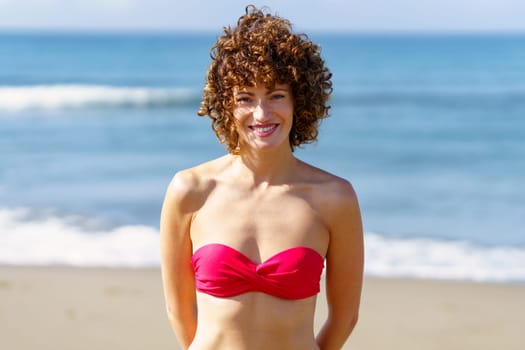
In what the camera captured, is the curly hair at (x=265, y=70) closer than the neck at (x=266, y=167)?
Yes

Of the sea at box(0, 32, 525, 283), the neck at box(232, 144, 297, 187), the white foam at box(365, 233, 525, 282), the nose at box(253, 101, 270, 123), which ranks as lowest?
the sea at box(0, 32, 525, 283)

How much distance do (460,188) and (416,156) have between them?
135 inches

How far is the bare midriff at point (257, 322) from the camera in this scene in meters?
2.68

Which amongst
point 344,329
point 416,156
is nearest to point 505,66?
point 416,156

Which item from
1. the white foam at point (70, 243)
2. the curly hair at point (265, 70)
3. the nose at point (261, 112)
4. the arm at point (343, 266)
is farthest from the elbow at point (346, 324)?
the white foam at point (70, 243)

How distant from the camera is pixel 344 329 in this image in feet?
9.52

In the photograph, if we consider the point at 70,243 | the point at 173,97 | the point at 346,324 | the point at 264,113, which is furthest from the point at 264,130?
the point at 173,97

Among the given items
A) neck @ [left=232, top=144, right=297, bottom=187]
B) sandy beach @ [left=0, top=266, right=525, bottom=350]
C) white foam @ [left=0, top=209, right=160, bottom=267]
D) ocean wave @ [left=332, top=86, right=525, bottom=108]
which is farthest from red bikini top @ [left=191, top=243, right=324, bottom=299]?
ocean wave @ [left=332, top=86, right=525, bottom=108]

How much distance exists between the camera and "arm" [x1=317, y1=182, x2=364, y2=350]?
2758 millimetres

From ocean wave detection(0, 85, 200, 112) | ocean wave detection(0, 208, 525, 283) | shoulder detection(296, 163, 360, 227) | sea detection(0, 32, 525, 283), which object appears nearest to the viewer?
shoulder detection(296, 163, 360, 227)

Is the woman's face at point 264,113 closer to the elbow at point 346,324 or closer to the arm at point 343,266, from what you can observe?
the arm at point 343,266

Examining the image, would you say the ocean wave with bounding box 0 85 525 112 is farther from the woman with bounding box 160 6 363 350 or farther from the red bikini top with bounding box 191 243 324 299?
the red bikini top with bounding box 191 243 324 299

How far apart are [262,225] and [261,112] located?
0.34 meters

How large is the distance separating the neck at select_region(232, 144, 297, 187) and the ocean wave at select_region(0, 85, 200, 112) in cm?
2212
